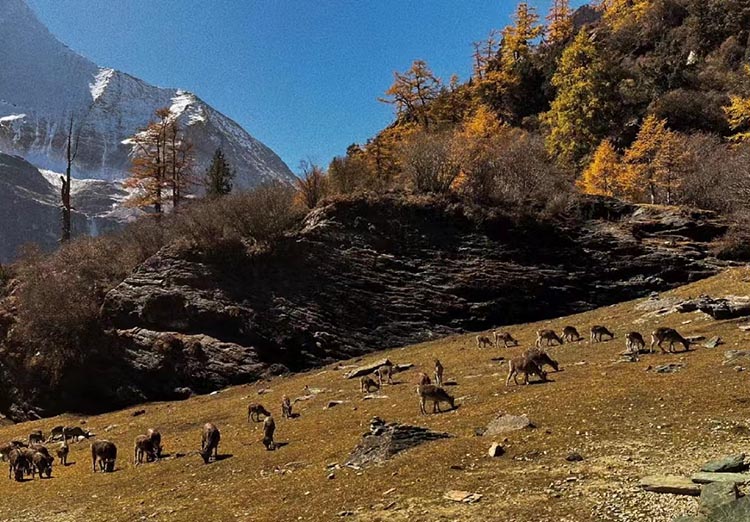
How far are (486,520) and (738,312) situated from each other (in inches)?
879

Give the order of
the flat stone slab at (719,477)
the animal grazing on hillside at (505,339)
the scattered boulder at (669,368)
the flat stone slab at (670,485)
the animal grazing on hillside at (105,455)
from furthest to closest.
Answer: the animal grazing on hillside at (505,339)
the animal grazing on hillside at (105,455)
the scattered boulder at (669,368)
the flat stone slab at (670,485)
the flat stone slab at (719,477)

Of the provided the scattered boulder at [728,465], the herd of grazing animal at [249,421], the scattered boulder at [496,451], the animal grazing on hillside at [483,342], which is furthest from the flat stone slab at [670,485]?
the animal grazing on hillside at [483,342]

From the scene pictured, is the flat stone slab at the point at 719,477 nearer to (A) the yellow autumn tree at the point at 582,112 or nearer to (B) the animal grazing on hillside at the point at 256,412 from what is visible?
(B) the animal grazing on hillside at the point at 256,412

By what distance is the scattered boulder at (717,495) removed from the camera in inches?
315

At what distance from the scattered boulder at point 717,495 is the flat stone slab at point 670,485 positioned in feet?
2.97

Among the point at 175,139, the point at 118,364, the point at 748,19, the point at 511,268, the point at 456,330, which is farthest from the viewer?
the point at 748,19

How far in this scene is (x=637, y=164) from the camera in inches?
2840

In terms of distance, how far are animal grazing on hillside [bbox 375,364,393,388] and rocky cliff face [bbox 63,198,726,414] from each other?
43.9 ft

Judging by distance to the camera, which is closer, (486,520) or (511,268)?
(486,520)

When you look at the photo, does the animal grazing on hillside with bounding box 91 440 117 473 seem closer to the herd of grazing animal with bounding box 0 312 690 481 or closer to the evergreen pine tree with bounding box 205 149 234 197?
the herd of grazing animal with bounding box 0 312 690 481

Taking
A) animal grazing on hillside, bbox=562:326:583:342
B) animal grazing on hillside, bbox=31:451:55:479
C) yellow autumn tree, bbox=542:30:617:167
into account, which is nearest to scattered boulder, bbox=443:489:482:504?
animal grazing on hillside, bbox=31:451:55:479

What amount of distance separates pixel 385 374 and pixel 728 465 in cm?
2079

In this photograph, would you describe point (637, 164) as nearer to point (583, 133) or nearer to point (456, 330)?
point (583, 133)

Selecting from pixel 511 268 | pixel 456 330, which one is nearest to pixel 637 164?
pixel 511 268
